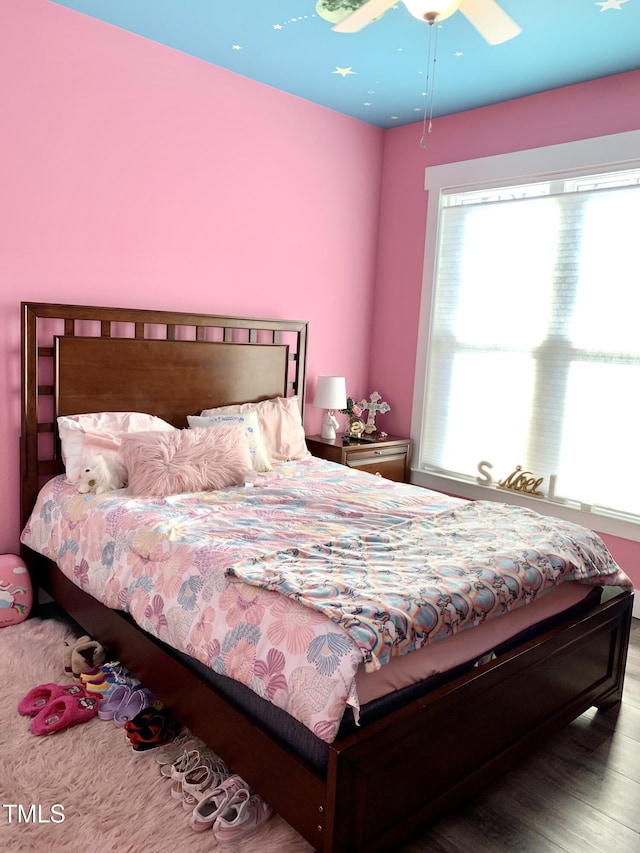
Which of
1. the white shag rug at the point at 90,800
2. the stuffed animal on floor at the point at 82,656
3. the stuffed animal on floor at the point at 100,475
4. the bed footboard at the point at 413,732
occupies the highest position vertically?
the stuffed animal on floor at the point at 100,475

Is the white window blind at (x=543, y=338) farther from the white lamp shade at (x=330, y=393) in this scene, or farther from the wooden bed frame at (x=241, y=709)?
the wooden bed frame at (x=241, y=709)

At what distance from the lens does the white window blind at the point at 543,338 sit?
336 centimetres

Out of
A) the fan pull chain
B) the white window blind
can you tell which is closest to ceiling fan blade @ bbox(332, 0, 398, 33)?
the fan pull chain

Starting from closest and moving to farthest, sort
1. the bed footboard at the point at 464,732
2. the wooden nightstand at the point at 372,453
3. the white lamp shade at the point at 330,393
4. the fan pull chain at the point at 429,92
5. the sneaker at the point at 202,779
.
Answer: the bed footboard at the point at 464,732
the sneaker at the point at 202,779
the fan pull chain at the point at 429,92
the wooden nightstand at the point at 372,453
the white lamp shade at the point at 330,393

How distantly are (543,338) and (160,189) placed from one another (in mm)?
2224

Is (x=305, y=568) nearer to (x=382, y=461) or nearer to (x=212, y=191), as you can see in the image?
Answer: (x=382, y=461)

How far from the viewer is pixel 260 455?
332 cm

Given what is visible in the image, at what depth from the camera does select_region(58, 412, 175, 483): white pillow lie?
2889 mm

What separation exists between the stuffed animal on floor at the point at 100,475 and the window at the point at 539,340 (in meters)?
2.14

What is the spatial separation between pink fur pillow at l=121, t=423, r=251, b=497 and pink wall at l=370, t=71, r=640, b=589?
5.48ft

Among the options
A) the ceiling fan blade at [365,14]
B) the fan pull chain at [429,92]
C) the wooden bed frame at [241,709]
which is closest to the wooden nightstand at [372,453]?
the wooden bed frame at [241,709]

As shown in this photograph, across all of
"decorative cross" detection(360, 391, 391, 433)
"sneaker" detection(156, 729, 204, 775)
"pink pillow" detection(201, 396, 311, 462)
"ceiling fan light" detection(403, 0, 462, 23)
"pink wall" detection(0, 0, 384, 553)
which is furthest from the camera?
"decorative cross" detection(360, 391, 391, 433)

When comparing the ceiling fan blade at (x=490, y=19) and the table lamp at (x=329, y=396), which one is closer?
the ceiling fan blade at (x=490, y=19)

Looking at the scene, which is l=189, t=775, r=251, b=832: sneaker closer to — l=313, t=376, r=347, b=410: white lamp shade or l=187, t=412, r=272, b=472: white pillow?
l=187, t=412, r=272, b=472: white pillow
